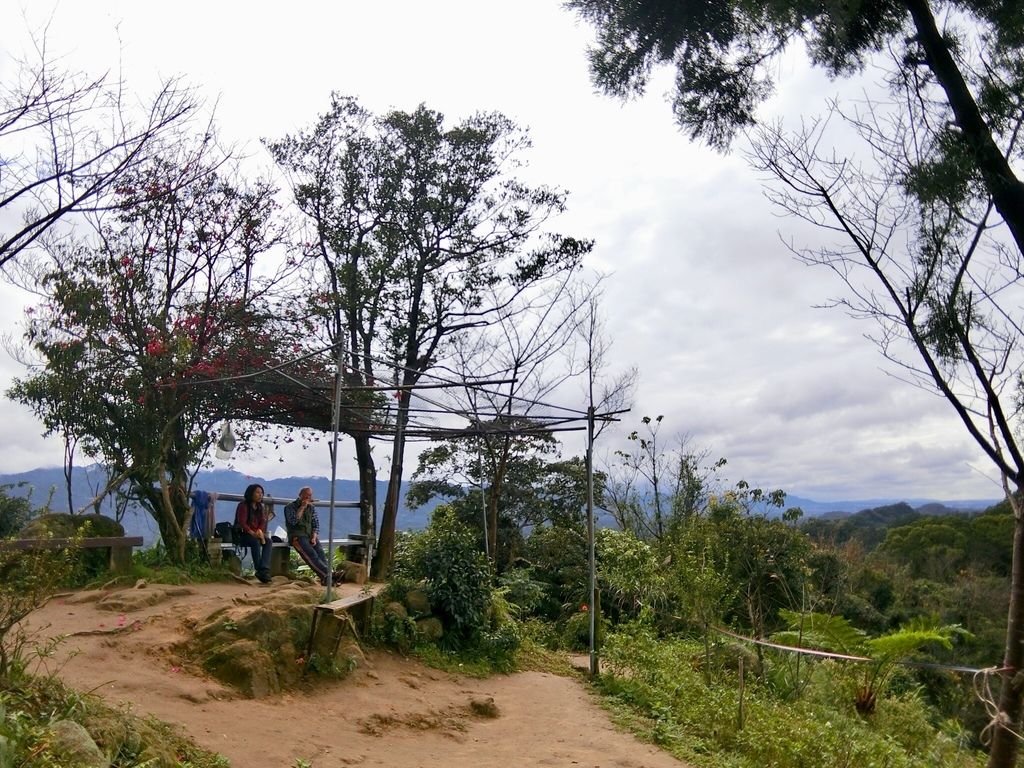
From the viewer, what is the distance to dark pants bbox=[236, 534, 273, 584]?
435 inches

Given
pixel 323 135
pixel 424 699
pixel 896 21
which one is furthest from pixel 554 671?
pixel 323 135

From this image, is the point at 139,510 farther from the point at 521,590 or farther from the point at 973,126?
the point at 973,126

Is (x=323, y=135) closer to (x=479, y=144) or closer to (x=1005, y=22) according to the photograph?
(x=479, y=144)

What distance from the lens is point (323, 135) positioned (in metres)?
14.5

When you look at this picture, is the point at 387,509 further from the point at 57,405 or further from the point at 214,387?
the point at 57,405

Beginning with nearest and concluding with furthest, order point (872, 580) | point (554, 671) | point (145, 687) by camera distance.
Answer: point (145, 687)
point (554, 671)
point (872, 580)

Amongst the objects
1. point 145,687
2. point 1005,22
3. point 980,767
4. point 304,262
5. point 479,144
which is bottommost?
point 980,767

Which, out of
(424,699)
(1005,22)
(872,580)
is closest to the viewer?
(1005,22)

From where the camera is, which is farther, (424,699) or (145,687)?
(424,699)

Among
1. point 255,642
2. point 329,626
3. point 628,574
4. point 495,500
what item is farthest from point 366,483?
point 255,642

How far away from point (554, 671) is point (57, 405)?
7.05 meters

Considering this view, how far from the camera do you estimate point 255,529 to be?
11039 millimetres

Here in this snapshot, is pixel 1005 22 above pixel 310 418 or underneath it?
above

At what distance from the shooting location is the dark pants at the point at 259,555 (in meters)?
11.1
